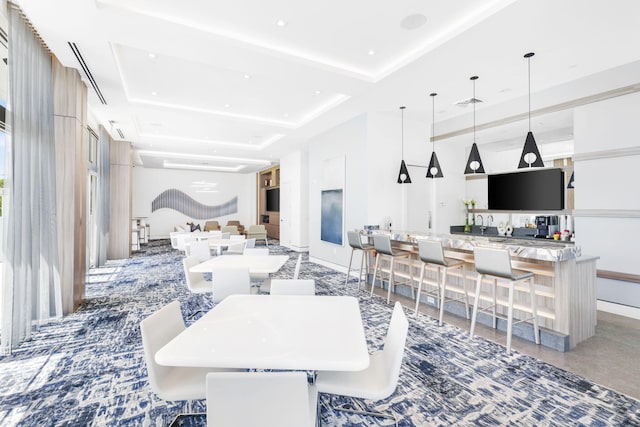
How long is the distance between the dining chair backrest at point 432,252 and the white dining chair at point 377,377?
6.51 feet

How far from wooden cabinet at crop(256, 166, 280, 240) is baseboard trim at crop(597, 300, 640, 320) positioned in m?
10.1

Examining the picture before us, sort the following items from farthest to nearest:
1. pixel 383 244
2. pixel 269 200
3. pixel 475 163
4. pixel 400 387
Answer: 1. pixel 269 200
2. pixel 383 244
3. pixel 475 163
4. pixel 400 387

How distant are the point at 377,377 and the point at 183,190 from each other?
14.1 meters

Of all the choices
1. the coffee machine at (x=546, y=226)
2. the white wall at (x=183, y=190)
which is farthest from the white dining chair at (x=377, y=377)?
the white wall at (x=183, y=190)

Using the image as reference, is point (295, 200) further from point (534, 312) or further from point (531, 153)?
point (534, 312)

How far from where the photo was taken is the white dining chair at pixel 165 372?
61.7 inches

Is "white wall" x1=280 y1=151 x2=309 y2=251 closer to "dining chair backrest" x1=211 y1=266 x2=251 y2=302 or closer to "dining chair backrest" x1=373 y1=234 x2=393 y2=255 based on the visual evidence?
"dining chair backrest" x1=373 y1=234 x2=393 y2=255

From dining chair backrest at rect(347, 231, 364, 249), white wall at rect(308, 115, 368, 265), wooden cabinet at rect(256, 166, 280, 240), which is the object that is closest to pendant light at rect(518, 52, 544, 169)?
dining chair backrest at rect(347, 231, 364, 249)

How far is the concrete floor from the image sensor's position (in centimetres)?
250

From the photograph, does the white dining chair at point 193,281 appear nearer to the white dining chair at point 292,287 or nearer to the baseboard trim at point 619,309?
the white dining chair at point 292,287

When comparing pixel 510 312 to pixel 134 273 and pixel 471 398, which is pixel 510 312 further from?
pixel 134 273

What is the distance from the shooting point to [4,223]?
2.87 metres

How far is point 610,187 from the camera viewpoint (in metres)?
4.09

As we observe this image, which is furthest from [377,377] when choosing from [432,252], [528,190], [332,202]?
[528,190]
